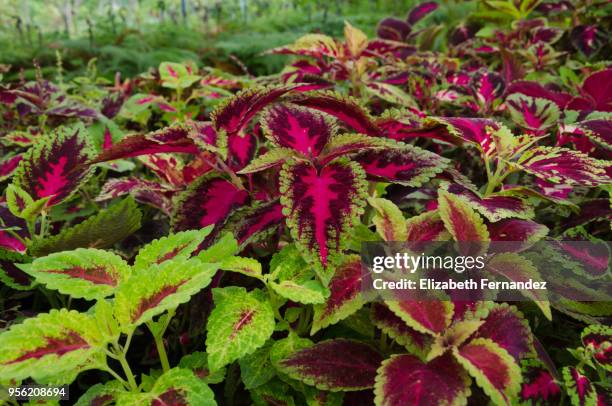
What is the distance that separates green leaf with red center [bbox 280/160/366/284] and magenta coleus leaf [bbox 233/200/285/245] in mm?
82

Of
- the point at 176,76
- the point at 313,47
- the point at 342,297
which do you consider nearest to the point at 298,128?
the point at 342,297

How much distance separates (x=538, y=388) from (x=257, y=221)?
449 millimetres

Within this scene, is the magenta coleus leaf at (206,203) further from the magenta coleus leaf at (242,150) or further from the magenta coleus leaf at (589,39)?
the magenta coleus leaf at (589,39)

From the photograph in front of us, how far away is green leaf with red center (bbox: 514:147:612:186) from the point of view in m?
0.73

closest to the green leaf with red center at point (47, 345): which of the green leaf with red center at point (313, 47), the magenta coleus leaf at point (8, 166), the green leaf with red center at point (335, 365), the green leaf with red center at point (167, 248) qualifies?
the green leaf with red center at point (167, 248)

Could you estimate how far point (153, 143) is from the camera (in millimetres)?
762

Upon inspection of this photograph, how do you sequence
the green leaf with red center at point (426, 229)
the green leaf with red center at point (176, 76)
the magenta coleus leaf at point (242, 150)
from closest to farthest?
the green leaf with red center at point (426, 229) < the magenta coleus leaf at point (242, 150) < the green leaf with red center at point (176, 76)

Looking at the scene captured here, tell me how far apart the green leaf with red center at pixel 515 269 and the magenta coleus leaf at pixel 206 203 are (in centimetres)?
39

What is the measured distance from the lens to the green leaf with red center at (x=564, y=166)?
2.39 ft

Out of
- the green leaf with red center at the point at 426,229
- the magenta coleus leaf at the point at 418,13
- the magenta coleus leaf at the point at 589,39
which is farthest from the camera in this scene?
the magenta coleus leaf at the point at 418,13

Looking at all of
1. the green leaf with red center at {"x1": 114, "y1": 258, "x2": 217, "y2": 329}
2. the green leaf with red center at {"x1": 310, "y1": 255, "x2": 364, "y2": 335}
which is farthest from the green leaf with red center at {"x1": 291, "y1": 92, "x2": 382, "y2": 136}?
the green leaf with red center at {"x1": 114, "y1": 258, "x2": 217, "y2": 329}

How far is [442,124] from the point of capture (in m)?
0.83

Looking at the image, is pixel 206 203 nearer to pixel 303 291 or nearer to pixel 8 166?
Answer: pixel 303 291

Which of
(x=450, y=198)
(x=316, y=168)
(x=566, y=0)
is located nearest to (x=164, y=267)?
(x=316, y=168)
